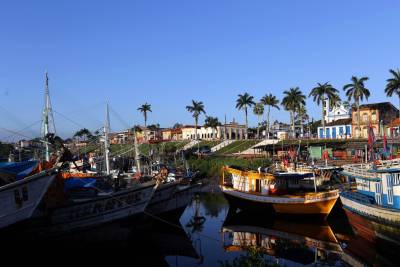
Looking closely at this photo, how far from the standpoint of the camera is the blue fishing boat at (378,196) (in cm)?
2495

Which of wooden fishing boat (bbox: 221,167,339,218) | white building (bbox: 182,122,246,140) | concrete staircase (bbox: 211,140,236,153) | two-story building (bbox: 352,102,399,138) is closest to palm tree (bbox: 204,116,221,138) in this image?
white building (bbox: 182,122,246,140)

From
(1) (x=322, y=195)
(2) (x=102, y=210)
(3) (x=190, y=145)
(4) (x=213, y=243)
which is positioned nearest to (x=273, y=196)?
(1) (x=322, y=195)

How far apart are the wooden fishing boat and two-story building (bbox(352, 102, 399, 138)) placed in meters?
47.8

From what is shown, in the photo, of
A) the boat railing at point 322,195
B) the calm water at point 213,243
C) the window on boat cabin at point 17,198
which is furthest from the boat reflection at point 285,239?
the window on boat cabin at point 17,198

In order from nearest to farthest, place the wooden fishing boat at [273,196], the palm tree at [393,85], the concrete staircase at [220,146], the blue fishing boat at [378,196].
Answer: the blue fishing boat at [378,196]
the wooden fishing boat at [273,196]
the palm tree at [393,85]
the concrete staircase at [220,146]

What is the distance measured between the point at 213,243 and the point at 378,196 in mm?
11298

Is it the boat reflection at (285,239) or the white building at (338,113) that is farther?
the white building at (338,113)

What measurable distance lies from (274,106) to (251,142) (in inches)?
496

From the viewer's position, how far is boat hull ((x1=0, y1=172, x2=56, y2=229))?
2305cm

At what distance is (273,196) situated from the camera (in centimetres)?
3578

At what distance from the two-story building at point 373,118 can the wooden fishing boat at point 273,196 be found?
157ft

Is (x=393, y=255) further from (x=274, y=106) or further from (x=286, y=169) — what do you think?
(x=274, y=106)

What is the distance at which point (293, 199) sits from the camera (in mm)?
34250

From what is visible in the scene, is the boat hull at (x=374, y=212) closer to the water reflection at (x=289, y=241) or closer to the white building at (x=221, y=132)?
the water reflection at (x=289, y=241)
